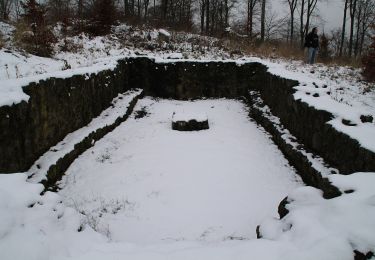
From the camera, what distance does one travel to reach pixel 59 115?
18.4 feet

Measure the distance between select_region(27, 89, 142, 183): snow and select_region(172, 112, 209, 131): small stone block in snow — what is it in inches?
57.4

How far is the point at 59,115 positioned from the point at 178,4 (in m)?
26.7

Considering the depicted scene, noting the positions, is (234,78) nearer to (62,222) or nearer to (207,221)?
(207,221)

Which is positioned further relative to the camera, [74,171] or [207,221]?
[74,171]

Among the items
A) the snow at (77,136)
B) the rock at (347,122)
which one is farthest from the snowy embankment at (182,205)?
the rock at (347,122)

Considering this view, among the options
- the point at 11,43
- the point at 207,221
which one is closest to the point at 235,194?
the point at 207,221

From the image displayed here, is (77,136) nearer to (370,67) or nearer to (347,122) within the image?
(347,122)

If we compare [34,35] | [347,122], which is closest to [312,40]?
[347,122]

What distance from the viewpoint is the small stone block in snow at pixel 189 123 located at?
757cm

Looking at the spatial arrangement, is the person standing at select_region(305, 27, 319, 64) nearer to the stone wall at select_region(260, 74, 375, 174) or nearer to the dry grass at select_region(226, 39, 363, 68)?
the dry grass at select_region(226, 39, 363, 68)

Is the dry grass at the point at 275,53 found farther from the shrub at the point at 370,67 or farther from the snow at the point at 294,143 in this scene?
the snow at the point at 294,143

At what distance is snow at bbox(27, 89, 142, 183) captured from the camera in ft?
→ 14.9

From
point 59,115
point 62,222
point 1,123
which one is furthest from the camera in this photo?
point 59,115

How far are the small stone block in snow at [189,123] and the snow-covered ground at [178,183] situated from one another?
0.65ft
